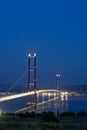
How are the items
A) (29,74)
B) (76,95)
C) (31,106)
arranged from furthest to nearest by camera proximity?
(76,95)
(29,74)
(31,106)

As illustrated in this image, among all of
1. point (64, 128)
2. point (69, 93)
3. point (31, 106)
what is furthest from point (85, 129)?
point (69, 93)

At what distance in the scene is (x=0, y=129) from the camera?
347 inches

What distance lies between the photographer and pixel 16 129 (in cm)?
868

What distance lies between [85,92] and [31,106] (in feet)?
153

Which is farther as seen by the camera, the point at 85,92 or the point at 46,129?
the point at 85,92

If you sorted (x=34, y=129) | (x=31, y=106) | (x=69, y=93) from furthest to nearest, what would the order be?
(x=69, y=93) < (x=31, y=106) < (x=34, y=129)

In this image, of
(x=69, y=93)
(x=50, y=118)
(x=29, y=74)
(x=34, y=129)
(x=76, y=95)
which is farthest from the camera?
(x=76, y=95)

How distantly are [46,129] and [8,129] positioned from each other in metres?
0.75

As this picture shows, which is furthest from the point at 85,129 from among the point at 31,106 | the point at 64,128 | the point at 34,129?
the point at 31,106

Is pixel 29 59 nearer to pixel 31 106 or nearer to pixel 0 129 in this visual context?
pixel 31 106

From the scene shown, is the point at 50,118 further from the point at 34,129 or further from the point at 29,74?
the point at 29,74

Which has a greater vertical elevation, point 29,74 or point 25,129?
point 29,74

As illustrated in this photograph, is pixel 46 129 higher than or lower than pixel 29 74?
lower

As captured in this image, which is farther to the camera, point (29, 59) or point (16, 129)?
point (29, 59)
